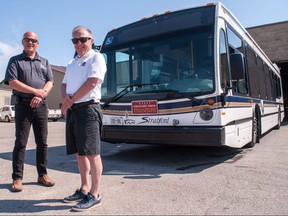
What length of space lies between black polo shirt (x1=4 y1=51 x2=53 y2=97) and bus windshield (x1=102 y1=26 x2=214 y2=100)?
191cm

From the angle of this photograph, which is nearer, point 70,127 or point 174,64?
point 70,127

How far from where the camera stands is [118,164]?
5973mm

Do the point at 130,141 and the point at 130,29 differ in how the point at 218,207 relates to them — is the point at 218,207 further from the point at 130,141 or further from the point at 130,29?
the point at 130,29

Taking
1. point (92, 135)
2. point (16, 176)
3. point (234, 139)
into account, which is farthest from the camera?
point (234, 139)

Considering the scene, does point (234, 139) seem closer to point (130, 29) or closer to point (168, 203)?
point (168, 203)

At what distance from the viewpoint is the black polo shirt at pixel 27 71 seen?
4.21 metres

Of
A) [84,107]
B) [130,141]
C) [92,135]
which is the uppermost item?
[84,107]

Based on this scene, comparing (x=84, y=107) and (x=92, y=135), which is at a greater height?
(x=84, y=107)

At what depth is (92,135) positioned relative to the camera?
135 inches

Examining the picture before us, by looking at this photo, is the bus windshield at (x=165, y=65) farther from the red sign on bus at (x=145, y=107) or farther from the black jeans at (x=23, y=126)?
the black jeans at (x=23, y=126)

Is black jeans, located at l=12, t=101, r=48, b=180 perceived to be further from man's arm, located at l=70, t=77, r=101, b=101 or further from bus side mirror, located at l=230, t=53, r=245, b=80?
bus side mirror, located at l=230, t=53, r=245, b=80

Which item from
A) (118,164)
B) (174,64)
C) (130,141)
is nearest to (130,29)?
(174,64)

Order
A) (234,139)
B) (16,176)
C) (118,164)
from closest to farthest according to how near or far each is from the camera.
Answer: (16,176), (234,139), (118,164)

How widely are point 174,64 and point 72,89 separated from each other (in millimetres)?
2576
